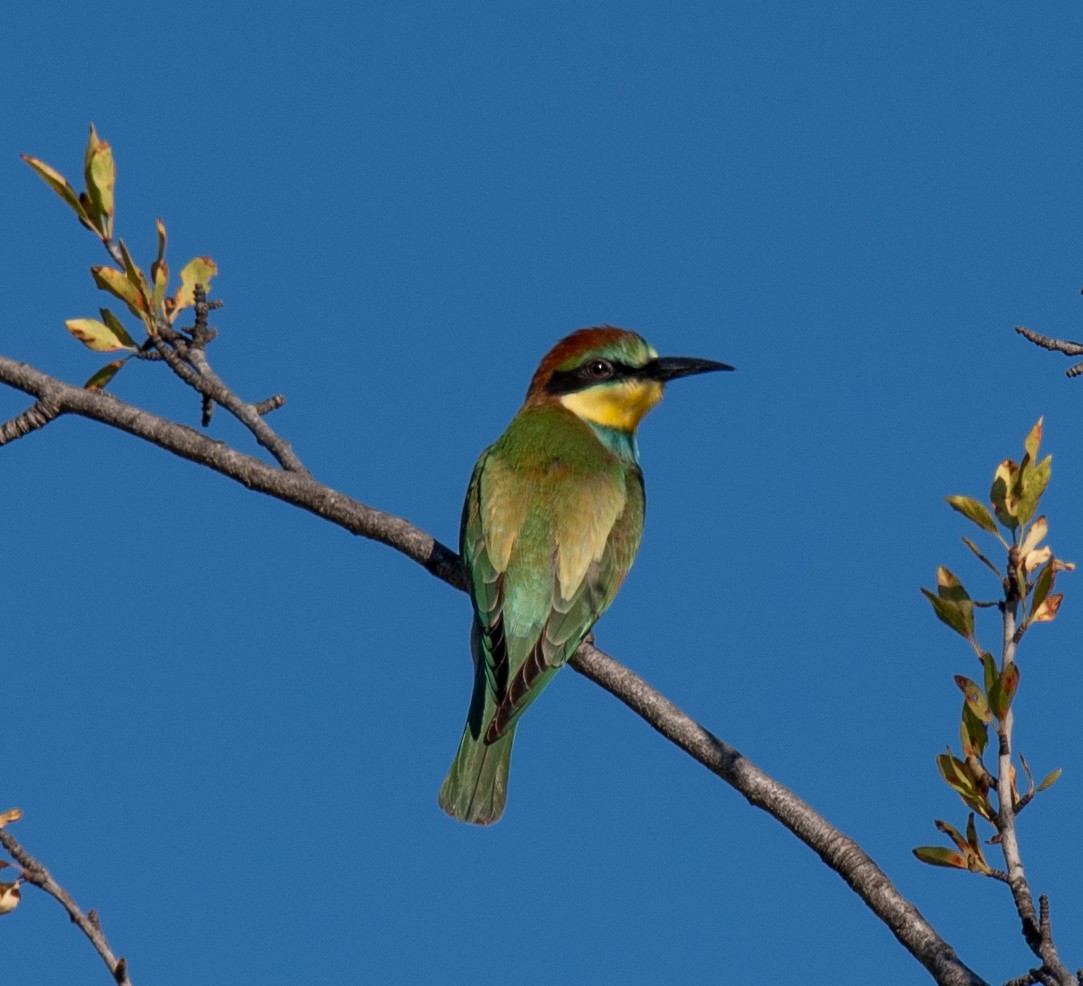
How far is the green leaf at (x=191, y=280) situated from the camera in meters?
3.64

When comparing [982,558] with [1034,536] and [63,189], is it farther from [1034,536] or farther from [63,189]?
[63,189]

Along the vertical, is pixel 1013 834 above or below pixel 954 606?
below

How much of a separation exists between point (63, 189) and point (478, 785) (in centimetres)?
204

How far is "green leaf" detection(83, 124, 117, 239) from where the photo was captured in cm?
343

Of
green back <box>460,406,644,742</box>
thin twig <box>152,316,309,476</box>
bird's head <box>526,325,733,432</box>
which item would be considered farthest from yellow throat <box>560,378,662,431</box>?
thin twig <box>152,316,309,476</box>

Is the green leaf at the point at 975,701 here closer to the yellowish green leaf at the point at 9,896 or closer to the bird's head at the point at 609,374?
the yellowish green leaf at the point at 9,896

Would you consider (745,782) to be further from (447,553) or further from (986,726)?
(447,553)

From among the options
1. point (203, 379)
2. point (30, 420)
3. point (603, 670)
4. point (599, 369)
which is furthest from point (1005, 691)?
point (599, 369)

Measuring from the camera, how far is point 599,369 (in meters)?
5.81

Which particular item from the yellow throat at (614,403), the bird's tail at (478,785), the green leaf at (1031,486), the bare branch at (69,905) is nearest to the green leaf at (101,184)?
the bare branch at (69,905)

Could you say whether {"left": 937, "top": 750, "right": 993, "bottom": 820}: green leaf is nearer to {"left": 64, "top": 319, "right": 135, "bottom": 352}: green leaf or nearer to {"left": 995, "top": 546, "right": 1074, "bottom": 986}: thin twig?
{"left": 995, "top": 546, "right": 1074, "bottom": 986}: thin twig

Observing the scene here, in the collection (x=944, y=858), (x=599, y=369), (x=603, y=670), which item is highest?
(x=599, y=369)

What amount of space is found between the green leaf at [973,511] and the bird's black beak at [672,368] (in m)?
3.26

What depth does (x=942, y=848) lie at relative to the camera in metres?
2.51
